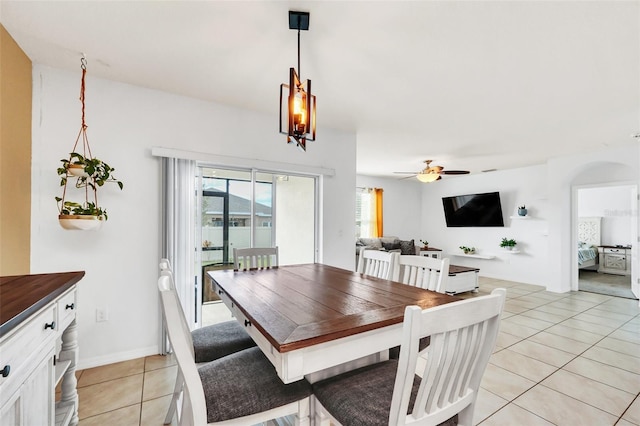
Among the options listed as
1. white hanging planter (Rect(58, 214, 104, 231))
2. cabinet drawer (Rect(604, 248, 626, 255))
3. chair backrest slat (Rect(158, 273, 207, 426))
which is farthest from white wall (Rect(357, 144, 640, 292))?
chair backrest slat (Rect(158, 273, 207, 426))

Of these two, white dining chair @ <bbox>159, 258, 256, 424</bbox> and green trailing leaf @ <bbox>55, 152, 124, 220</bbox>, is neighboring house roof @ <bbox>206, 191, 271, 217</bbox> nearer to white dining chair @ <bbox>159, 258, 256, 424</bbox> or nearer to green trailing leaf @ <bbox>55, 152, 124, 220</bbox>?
green trailing leaf @ <bbox>55, 152, 124, 220</bbox>

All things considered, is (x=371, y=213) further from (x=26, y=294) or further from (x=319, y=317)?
(x=26, y=294)

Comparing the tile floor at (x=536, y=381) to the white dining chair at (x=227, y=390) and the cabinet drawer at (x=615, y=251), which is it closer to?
the white dining chair at (x=227, y=390)

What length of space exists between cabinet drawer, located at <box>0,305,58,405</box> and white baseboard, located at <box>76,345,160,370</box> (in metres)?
1.61

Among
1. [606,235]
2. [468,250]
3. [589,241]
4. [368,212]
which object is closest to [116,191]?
[368,212]

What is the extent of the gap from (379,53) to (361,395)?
2.16m

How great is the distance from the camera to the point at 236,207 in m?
3.29

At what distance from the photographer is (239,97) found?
288 cm

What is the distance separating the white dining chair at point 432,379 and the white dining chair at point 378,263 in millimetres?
1057

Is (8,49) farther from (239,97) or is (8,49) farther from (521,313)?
(521,313)

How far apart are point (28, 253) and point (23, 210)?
34 centimetres

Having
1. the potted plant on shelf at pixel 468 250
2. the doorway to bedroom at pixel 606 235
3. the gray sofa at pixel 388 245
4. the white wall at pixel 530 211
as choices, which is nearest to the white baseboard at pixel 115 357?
the gray sofa at pixel 388 245

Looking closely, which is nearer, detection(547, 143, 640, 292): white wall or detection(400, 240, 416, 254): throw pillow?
detection(547, 143, 640, 292): white wall

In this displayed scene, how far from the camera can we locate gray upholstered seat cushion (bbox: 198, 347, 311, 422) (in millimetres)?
1105
